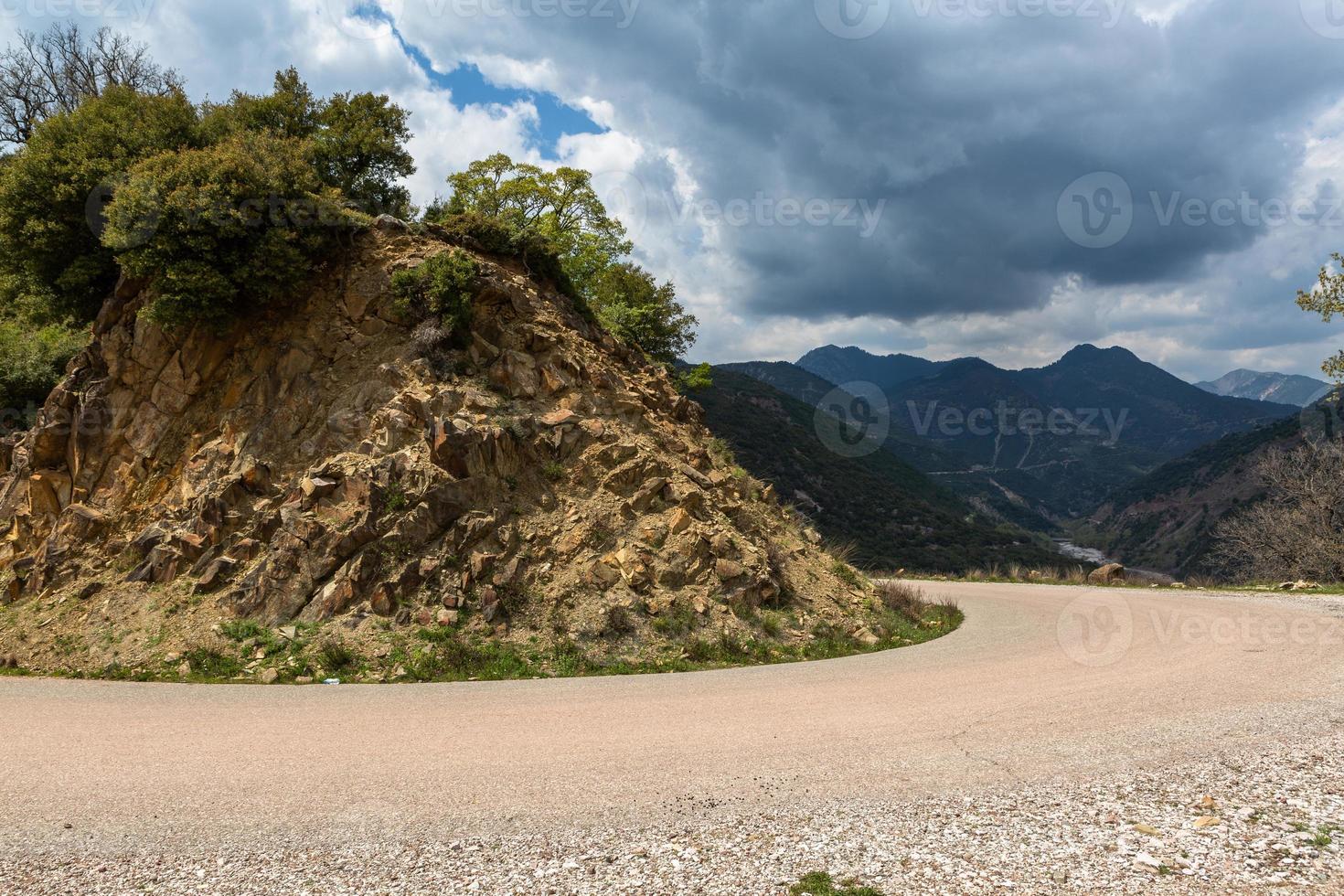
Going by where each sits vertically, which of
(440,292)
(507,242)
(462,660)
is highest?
(507,242)

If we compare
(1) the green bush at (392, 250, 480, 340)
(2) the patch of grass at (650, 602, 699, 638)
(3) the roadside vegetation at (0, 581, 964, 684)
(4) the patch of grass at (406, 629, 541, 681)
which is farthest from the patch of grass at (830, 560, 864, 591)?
(1) the green bush at (392, 250, 480, 340)

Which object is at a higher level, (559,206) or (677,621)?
(559,206)

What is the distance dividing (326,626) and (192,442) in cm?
650

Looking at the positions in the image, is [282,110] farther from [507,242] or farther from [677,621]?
[677,621]

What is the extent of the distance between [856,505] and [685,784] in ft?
205

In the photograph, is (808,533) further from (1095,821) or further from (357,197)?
(357,197)

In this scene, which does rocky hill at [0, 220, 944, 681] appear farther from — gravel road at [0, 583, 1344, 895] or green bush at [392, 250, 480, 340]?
gravel road at [0, 583, 1344, 895]

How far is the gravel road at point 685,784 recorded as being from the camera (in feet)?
15.0

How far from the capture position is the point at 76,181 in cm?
1532

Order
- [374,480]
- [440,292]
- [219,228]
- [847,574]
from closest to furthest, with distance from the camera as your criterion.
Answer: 1. [374,480]
2. [219,228]
3. [440,292]
4. [847,574]

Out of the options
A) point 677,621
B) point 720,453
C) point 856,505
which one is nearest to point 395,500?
point 677,621

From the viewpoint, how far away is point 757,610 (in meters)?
13.0

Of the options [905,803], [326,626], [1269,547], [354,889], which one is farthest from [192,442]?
[1269,547]

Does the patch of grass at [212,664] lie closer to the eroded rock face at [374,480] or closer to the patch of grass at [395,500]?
the eroded rock face at [374,480]
